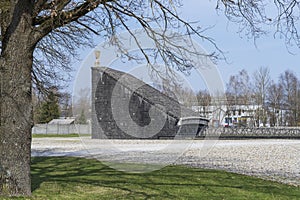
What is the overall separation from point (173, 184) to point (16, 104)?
11.7ft

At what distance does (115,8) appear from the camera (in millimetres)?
8836

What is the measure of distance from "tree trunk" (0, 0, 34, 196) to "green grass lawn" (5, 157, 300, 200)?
0.49 m

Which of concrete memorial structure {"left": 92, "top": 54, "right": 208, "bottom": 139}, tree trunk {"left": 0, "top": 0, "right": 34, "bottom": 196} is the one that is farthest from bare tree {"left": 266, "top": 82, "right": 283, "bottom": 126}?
tree trunk {"left": 0, "top": 0, "right": 34, "bottom": 196}

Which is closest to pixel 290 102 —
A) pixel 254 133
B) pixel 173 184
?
pixel 254 133

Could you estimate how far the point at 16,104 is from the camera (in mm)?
7395

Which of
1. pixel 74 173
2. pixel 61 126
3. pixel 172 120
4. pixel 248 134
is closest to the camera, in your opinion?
pixel 74 173

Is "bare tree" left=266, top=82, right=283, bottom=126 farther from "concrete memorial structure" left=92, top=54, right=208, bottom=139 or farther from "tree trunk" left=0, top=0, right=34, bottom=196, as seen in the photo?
"tree trunk" left=0, top=0, right=34, bottom=196

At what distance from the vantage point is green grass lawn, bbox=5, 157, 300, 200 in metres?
7.73

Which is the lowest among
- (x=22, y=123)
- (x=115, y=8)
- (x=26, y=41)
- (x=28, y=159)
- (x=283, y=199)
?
(x=283, y=199)

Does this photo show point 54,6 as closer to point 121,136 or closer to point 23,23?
point 23,23

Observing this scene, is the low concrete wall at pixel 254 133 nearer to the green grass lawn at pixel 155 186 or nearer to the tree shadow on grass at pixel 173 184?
the tree shadow on grass at pixel 173 184

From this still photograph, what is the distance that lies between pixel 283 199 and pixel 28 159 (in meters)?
4.31

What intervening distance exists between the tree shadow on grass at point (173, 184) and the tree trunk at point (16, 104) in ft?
3.55

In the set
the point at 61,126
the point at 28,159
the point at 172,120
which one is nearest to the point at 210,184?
the point at 28,159
